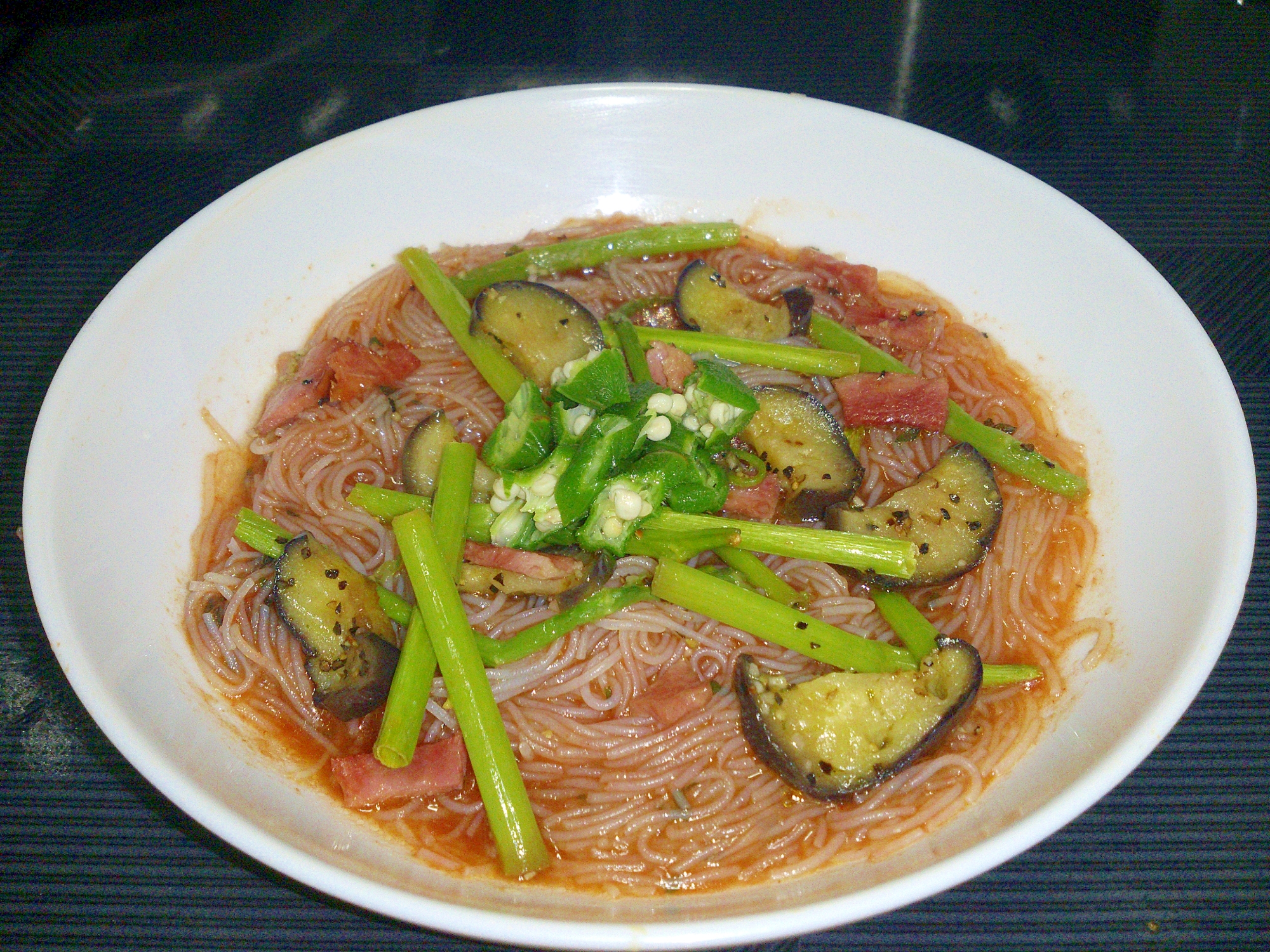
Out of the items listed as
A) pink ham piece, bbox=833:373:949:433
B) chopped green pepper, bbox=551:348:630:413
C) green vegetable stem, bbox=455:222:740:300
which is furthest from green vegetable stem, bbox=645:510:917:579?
green vegetable stem, bbox=455:222:740:300

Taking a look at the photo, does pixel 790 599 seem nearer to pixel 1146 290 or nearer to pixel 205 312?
pixel 1146 290

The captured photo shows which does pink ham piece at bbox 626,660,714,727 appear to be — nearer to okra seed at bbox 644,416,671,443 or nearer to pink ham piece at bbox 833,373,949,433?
okra seed at bbox 644,416,671,443

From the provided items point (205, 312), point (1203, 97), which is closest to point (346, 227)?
point (205, 312)

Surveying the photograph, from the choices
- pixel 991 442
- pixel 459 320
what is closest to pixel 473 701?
pixel 459 320

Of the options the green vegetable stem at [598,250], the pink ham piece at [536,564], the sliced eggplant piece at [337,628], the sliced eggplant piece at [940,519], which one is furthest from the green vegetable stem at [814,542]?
the green vegetable stem at [598,250]

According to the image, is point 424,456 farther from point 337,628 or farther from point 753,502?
point 753,502

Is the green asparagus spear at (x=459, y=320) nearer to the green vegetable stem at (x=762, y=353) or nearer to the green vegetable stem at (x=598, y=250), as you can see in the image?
the green vegetable stem at (x=598, y=250)
